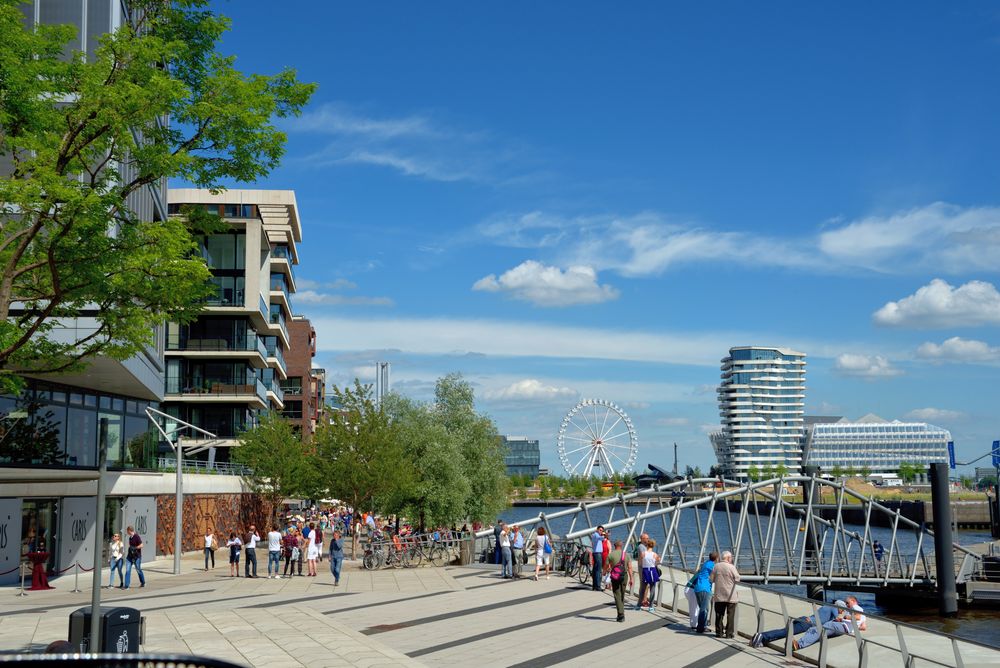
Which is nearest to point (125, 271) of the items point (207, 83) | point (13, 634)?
point (207, 83)

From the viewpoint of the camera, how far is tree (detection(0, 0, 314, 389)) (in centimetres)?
1338

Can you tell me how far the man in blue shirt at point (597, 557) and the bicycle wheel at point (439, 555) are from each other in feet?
35.3

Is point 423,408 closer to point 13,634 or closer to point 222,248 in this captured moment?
point 222,248

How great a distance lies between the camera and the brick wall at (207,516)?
41.0 meters

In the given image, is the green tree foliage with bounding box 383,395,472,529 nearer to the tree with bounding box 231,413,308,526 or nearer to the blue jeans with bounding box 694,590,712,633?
the tree with bounding box 231,413,308,526

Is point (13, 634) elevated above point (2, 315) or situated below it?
below

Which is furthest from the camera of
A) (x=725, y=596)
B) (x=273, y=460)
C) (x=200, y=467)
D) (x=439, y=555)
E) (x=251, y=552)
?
(x=273, y=460)

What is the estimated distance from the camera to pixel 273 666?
606 inches

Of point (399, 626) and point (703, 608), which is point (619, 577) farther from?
point (399, 626)

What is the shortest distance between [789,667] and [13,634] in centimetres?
1468

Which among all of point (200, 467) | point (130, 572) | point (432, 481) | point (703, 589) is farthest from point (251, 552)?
point (200, 467)

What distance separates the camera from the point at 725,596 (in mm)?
18953

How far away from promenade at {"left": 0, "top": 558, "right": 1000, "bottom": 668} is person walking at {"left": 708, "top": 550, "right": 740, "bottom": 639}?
40 cm

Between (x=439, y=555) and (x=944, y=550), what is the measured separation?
777 inches
